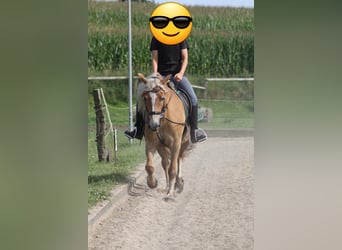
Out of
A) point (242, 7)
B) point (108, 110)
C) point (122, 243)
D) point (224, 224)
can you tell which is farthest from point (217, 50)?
point (122, 243)

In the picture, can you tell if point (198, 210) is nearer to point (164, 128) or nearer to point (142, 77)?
point (164, 128)

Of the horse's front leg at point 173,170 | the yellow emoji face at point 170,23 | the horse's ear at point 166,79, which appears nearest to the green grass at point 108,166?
the horse's front leg at point 173,170

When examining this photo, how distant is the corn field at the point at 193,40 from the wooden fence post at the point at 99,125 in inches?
8.1

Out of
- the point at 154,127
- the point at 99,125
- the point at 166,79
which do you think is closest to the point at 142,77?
the point at 166,79

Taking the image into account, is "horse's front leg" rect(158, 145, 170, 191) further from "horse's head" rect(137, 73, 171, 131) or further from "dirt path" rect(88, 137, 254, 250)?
"horse's head" rect(137, 73, 171, 131)

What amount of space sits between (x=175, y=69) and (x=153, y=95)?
28 cm

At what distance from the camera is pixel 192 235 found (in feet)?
14.9

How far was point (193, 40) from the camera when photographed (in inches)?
179

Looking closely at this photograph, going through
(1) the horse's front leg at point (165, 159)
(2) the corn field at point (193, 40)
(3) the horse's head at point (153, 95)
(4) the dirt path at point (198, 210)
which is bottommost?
(4) the dirt path at point (198, 210)

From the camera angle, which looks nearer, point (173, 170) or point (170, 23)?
point (170, 23)

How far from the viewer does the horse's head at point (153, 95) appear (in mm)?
4512

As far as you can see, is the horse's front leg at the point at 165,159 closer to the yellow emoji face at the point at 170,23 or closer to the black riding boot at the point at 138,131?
the black riding boot at the point at 138,131
